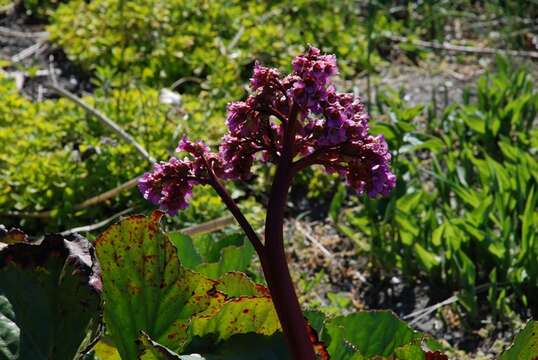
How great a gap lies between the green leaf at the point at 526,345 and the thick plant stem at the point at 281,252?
370 mm

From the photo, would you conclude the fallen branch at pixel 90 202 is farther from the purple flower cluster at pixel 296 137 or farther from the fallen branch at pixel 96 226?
the purple flower cluster at pixel 296 137

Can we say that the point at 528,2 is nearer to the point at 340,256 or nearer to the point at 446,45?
the point at 446,45

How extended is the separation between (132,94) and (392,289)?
1.42 m

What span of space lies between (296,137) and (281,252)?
7.9 inches

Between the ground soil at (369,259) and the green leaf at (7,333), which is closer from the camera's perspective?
the green leaf at (7,333)

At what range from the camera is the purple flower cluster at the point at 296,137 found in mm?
1425

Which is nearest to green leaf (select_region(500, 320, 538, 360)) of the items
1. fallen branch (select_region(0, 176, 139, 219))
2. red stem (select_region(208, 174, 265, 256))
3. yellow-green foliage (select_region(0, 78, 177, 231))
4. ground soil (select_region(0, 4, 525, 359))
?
red stem (select_region(208, 174, 265, 256))

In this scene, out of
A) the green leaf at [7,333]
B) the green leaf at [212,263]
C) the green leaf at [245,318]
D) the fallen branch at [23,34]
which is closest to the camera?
the green leaf at [7,333]

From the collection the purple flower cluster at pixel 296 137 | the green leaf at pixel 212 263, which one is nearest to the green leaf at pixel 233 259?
the green leaf at pixel 212 263

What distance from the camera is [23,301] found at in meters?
1.55

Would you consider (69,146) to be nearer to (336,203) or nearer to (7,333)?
(336,203)

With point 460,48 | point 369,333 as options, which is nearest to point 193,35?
point 460,48

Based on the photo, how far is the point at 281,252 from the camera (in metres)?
1.47

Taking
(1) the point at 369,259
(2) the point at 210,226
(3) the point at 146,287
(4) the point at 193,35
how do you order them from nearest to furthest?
(3) the point at 146,287 < (2) the point at 210,226 < (1) the point at 369,259 < (4) the point at 193,35
